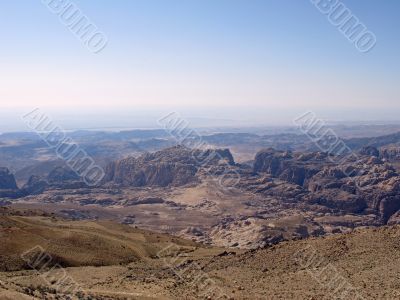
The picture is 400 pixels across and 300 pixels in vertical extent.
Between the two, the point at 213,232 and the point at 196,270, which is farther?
the point at 213,232

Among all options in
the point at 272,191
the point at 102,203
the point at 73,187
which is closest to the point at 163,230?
the point at 102,203

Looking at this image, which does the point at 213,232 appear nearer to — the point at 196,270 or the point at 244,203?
the point at 244,203

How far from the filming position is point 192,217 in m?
141

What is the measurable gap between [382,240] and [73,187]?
170906 mm

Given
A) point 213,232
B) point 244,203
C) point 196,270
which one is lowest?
point 244,203

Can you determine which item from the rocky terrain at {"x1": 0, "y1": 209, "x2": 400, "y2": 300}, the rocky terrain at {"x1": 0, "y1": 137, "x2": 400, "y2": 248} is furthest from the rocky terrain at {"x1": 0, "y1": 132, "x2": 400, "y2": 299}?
the rocky terrain at {"x1": 0, "y1": 137, "x2": 400, "y2": 248}

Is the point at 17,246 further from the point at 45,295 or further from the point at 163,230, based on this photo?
the point at 163,230

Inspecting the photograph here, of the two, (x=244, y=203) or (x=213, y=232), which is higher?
(x=213, y=232)

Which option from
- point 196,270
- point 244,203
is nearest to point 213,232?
point 244,203

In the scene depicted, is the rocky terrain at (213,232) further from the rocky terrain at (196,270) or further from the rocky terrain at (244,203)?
the rocky terrain at (244,203)

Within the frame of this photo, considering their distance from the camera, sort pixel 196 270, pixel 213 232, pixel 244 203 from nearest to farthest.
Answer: pixel 196 270, pixel 213 232, pixel 244 203

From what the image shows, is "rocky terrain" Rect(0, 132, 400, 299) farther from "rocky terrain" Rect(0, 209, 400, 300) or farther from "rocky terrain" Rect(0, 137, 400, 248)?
"rocky terrain" Rect(0, 137, 400, 248)

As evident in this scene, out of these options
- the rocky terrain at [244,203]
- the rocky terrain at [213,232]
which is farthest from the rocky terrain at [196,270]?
the rocky terrain at [244,203]

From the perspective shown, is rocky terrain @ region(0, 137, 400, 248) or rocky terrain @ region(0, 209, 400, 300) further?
rocky terrain @ region(0, 137, 400, 248)
